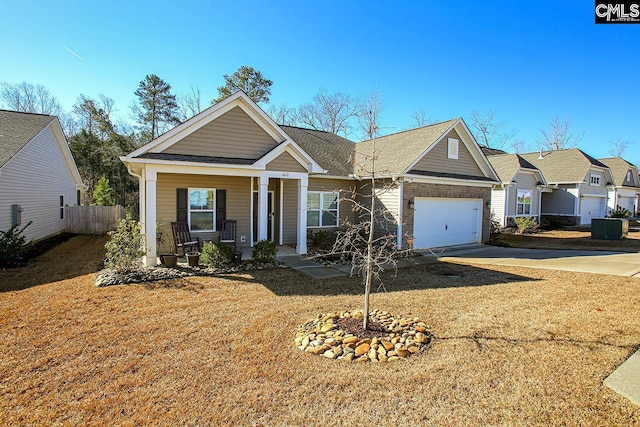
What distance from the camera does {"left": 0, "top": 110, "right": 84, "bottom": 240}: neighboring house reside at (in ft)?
41.1

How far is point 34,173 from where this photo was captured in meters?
14.8

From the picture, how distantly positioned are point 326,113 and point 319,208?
71.8ft

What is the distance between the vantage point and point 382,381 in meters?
3.79

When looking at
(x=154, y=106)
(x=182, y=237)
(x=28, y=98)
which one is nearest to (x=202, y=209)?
(x=182, y=237)

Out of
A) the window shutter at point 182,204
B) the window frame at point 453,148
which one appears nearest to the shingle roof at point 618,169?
the window frame at point 453,148

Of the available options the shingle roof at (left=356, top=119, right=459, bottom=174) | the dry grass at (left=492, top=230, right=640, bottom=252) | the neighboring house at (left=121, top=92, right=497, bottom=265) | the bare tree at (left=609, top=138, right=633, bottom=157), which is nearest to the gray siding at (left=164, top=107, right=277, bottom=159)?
the neighboring house at (left=121, top=92, right=497, bottom=265)

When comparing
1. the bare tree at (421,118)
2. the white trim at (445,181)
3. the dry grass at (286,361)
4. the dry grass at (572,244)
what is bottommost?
the dry grass at (286,361)

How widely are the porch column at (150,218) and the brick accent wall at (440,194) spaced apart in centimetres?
797

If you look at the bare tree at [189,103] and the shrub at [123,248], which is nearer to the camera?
the shrub at [123,248]

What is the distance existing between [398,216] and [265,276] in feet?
20.5

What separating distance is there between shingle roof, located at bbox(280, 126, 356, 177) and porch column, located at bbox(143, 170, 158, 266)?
6.68m

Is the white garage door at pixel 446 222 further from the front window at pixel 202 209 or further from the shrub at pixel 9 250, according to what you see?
the shrub at pixel 9 250

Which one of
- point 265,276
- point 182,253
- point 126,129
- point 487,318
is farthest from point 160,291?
point 126,129

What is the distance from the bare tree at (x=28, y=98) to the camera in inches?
1173
